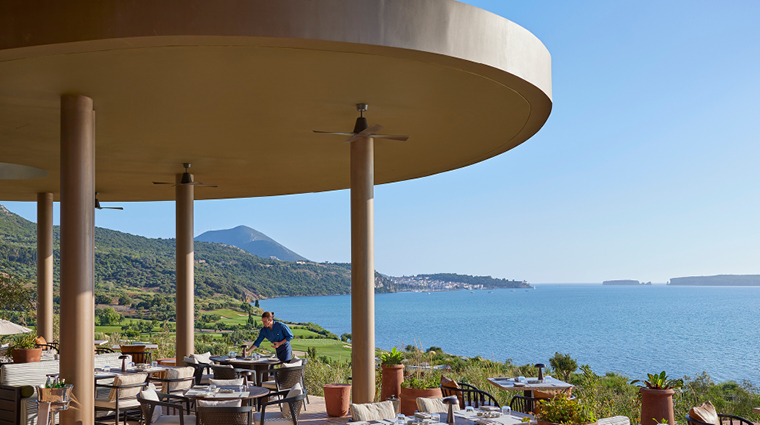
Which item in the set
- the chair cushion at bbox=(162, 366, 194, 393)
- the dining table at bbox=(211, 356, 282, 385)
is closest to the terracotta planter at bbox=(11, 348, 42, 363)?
the dining table at bbox=(211, 356, 282, 385)

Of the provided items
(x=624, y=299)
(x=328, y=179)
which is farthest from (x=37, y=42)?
(x=624, y=299)

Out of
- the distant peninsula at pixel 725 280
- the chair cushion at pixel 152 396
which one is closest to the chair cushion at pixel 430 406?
the chair cushion at pixel 152 396

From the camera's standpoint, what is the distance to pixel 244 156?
9688mm

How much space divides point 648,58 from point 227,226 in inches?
2382

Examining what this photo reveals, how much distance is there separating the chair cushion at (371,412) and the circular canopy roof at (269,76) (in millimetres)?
3229

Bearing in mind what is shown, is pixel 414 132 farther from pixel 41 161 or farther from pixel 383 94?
pixel 41 161

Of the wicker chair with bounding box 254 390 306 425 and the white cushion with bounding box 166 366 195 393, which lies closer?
the wicker chair with bounding box 254 390 306 425

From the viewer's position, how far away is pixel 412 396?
7.41 metres

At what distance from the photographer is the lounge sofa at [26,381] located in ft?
22.9

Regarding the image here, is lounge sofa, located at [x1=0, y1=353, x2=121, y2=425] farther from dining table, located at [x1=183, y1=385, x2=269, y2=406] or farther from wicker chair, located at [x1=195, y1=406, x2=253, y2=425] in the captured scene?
wicker chair, located at [x1=195, y1=406, x2=253, y2=425]

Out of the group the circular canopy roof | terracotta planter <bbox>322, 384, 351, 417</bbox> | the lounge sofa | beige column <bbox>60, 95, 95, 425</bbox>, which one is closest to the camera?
the circular canopy roof

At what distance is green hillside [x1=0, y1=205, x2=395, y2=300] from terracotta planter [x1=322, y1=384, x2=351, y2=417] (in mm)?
30440

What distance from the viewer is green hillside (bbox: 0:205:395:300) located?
35.3 m

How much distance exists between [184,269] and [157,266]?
31.1 m
